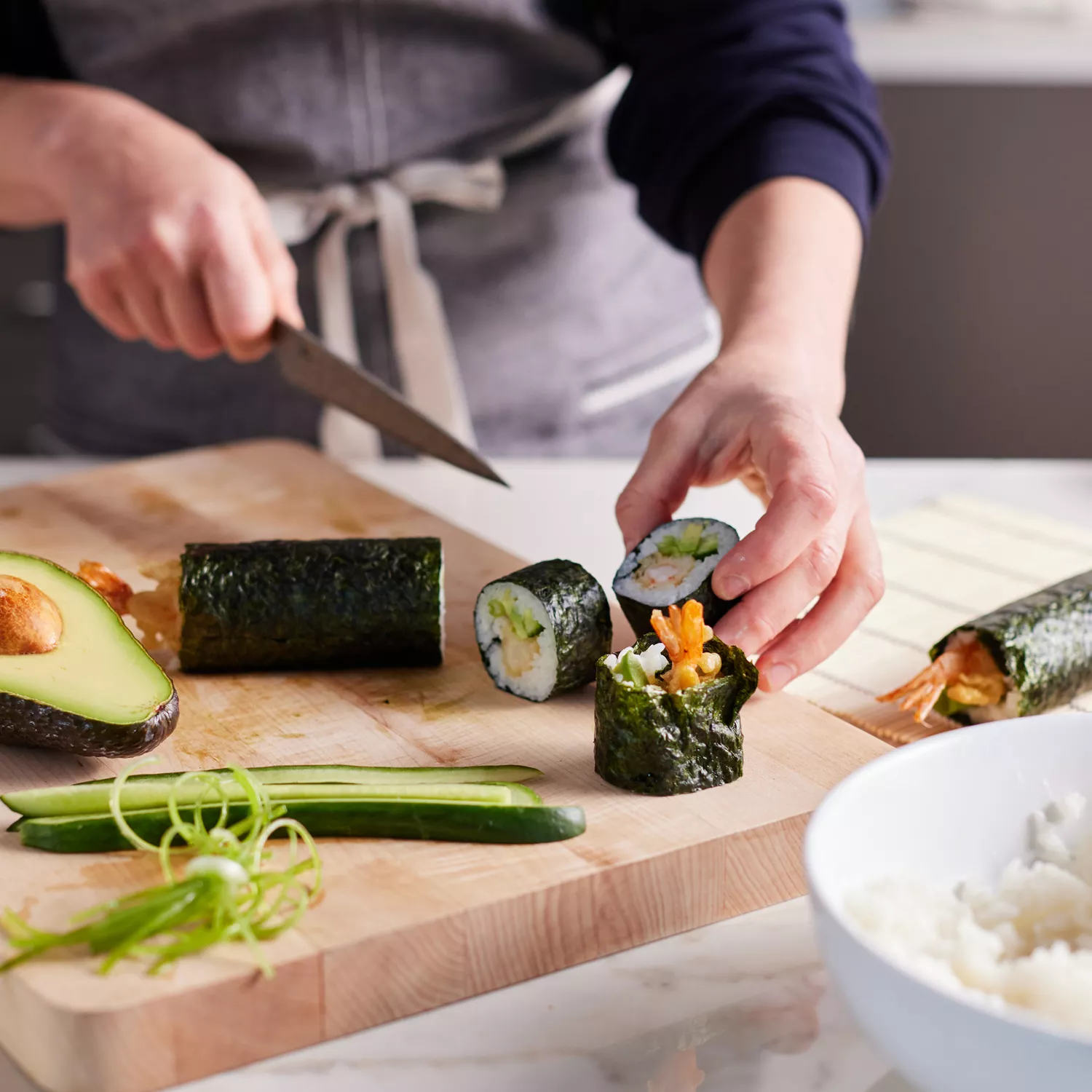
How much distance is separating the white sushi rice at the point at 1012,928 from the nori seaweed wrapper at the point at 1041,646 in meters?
0.42

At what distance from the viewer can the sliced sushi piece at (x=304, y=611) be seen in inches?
61.2

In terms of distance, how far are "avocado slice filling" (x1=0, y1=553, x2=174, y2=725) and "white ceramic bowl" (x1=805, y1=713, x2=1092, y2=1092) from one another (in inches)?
25.8

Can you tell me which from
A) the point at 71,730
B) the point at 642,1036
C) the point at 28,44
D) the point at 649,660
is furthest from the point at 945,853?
the point at 28,44

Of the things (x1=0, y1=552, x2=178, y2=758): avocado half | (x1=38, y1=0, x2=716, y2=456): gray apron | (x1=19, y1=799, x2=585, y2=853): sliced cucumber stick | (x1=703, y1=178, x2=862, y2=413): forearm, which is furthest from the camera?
(x1=38, y1=0, x2=716, y2=456): gray apron

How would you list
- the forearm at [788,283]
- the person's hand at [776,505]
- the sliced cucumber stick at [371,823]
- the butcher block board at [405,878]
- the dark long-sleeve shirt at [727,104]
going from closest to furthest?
1. the butcher block board at [405,878]
2. the sliced cucumber stick at [371,823]
3. the person's hand at [776,505]
4. the forearm at [788,283]
5. the dark long-sleeve shirt at [727,104]

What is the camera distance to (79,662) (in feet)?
4.50

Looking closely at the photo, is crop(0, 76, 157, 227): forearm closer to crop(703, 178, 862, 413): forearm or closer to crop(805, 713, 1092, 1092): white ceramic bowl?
crop(703, 178, 862, 413): forearm

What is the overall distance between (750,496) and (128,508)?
2.94ft

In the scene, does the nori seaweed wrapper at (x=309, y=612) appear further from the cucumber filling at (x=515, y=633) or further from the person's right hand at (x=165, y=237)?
the person's right hand at (x=165, y=237)

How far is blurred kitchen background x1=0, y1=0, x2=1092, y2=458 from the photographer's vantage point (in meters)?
3.92

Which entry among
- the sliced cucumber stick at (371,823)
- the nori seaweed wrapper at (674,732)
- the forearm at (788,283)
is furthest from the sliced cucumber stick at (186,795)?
the forearm at (788,283)

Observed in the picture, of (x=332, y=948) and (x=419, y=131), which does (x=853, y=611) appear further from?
(x=419, y=131)

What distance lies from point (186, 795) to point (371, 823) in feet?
0.51

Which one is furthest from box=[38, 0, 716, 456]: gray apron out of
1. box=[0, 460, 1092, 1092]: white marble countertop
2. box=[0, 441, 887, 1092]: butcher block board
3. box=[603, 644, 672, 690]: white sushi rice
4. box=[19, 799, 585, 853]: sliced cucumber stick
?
box=[0, 460, 1092, 1092]: white marble countertop
